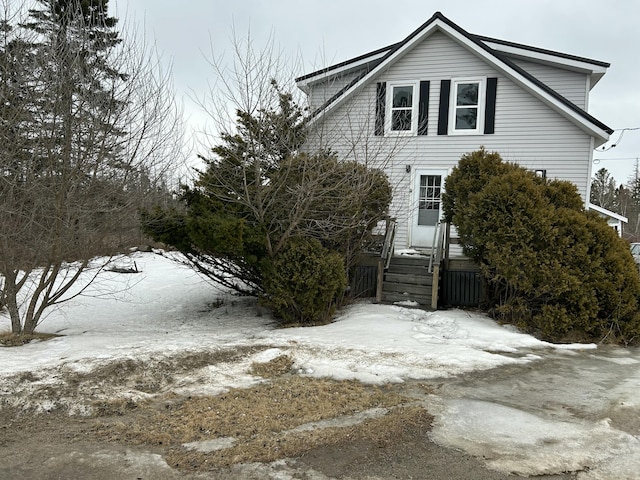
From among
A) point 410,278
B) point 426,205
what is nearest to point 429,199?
point 426,205

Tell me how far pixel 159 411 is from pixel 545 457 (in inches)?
122

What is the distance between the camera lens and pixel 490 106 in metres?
13.0

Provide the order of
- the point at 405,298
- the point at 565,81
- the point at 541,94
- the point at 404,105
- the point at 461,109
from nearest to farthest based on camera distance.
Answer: the point at 405,298 → the point at 541,94 → the point at 461,109 → the point at 404,105 → the point at 565,81

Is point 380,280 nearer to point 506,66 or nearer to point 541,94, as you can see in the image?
point 541,94

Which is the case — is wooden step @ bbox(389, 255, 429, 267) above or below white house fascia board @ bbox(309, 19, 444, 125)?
below

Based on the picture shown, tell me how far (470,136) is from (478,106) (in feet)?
2.80

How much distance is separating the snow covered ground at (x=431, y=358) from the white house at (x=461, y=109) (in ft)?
16.6

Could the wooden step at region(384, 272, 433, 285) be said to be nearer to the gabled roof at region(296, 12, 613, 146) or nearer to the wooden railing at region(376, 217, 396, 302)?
the wooden railing at region(376, 217, 396, 302)

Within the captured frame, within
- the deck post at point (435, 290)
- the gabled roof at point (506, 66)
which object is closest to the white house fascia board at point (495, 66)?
the gabled roof at point (506, 66)

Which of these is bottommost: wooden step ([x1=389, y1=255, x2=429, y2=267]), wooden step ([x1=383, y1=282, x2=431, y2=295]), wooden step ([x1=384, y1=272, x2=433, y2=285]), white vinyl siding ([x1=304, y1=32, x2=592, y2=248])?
wooden step ([x1=383, y1=282, x2=431, y2=295])

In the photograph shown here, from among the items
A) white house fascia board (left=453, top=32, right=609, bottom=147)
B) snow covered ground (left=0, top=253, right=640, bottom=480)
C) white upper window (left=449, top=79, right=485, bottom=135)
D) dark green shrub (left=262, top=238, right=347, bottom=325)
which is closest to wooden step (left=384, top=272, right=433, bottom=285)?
snow covered ground (left=0, top=253, right=640, bottom=480)

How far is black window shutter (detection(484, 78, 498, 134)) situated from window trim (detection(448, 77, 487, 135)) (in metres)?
0.08

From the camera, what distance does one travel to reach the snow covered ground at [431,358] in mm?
3535

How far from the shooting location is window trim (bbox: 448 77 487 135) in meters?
13.0
